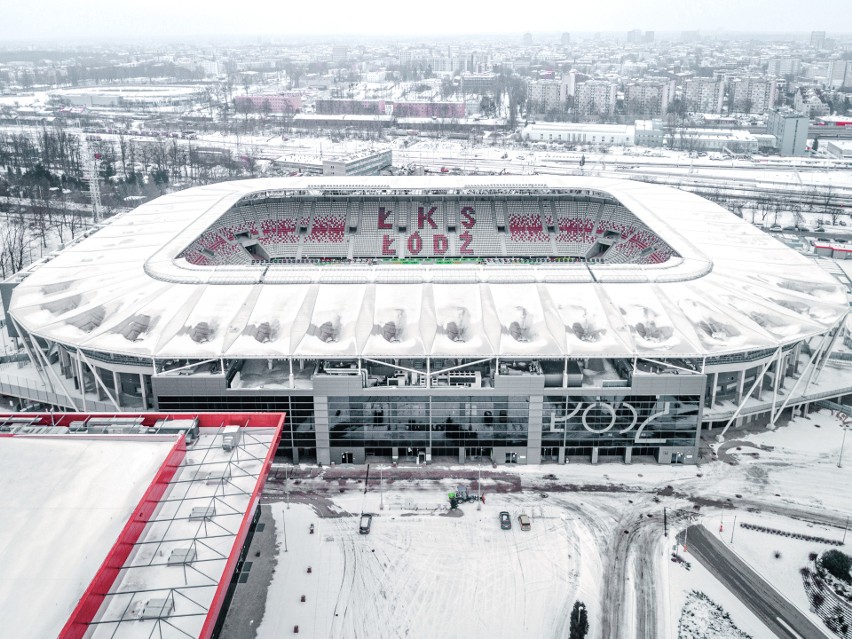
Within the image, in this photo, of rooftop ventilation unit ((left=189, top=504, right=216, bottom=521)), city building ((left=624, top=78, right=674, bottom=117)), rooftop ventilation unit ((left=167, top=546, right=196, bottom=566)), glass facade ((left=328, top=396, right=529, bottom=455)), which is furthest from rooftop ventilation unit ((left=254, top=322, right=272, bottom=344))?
city building ((left=624, top=78, right=674, bottom=117))

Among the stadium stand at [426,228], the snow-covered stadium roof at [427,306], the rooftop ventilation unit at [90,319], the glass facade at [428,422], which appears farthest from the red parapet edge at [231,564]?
the stadium stand at [426,228]

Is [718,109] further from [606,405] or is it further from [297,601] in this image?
[297,601]

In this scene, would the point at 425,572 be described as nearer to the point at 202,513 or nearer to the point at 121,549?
the point at 202,513

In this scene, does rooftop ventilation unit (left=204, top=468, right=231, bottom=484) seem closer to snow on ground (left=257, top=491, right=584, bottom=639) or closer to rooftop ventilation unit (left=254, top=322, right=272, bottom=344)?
snow on ground (left=257, top=491, right=584, bottom=639)

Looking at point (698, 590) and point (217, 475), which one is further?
point (698, 590)

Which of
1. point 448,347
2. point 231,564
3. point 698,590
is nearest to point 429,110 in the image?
point 448,347

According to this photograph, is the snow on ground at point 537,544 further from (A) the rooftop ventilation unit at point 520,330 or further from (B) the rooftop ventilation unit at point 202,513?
(A) the rooftop ventilation unit at point 520,330

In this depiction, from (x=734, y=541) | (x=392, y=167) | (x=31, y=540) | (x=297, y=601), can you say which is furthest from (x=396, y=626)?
(x=392, y=167)
